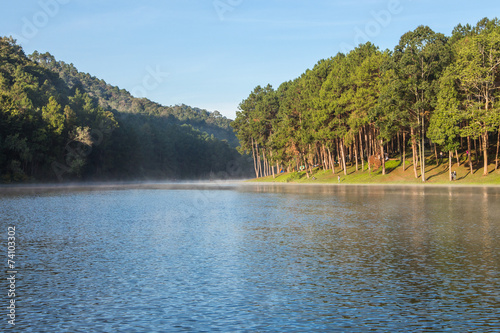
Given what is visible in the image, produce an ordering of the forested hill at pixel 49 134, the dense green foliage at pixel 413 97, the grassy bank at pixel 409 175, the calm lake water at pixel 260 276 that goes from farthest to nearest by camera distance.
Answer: the forested hill at pixel 49 134 → the grassy bank at pixel 409 175 → the dense green foliage at pixel 413 97 → the calm lake water at pixel 260 276

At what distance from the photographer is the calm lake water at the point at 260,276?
35.6ft

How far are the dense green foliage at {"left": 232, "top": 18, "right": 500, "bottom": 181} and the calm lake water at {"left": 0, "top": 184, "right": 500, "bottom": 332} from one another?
47004 mm

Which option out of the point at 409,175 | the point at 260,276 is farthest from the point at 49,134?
the point at 260,276

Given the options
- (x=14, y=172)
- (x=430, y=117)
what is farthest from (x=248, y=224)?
(x=14, y=172)

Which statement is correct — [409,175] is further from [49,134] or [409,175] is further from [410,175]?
[49,134]

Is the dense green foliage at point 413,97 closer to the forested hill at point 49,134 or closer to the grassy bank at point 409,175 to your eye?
the grassy bank at point 409,175

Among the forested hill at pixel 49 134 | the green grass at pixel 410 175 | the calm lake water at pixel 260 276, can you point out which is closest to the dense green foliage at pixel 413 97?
the green grass at pixel 410 175

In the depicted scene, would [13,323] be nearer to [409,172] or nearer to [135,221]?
[135,221]

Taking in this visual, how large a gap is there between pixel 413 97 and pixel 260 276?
70213 millimetres

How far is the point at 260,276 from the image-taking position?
1509cm

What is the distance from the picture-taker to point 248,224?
28938 millimetres

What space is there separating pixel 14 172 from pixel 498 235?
327 feet

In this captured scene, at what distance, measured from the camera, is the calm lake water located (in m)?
10.8

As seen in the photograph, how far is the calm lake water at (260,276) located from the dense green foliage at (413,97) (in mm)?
47004
